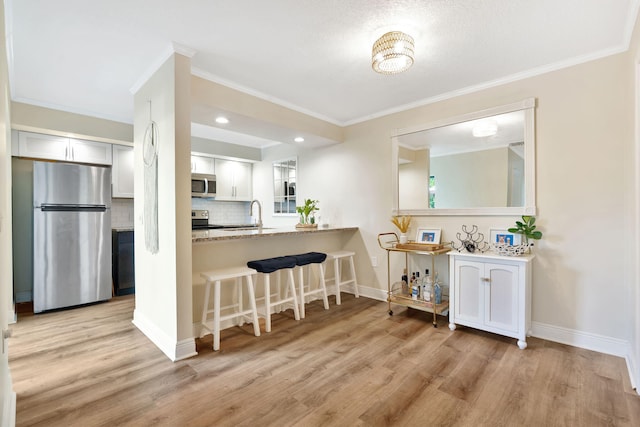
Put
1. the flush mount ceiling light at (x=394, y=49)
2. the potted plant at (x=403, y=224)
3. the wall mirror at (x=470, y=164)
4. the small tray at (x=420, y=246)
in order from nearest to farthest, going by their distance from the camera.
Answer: the flush mount ceiling light at (x=394, y=49), the wall mirror at (x=470, y=164), the small tray at (x=420, y=246), the potted plant at (x=403, y=224)

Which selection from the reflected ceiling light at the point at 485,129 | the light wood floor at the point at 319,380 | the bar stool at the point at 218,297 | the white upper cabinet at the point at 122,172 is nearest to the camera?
the light wood floor at the point at 319,380

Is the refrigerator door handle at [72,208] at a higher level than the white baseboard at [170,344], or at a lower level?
higher

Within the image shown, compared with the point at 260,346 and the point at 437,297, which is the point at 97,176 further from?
the point at 437,297

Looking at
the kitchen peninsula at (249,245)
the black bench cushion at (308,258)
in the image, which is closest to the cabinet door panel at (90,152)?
the kitchen peninsula at (249,245)

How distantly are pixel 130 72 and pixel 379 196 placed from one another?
2.96m

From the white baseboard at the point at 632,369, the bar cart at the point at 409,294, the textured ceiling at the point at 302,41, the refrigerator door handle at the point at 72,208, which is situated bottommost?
the white baseboard at the point at 632,369

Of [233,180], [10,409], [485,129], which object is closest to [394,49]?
[485,129]

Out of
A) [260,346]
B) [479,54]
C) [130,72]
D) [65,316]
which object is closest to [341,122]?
[479,54]

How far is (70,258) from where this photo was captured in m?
3.64

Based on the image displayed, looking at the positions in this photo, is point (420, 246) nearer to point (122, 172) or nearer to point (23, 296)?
point (122, 172)

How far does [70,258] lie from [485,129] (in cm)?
484

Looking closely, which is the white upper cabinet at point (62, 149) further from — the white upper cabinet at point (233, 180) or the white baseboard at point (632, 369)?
the white baseboard at point (632, 369)

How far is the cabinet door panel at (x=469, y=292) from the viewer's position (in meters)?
2.79

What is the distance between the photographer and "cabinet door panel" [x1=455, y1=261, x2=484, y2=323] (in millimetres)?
2793
